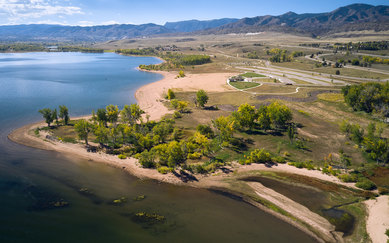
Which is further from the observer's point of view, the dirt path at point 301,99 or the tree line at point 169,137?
the dirt path at point 301,99

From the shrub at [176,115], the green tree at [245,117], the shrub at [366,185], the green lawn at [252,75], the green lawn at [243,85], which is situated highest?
the green lawn at [252,75]

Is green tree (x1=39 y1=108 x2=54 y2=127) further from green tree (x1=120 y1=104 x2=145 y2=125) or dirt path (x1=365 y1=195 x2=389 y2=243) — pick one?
dirt path (x1=365 y1=195 x2=389 y2=243)

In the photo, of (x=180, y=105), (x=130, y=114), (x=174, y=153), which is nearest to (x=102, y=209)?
(x=174, y=153)

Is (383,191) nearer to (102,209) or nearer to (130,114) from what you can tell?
(102,209)

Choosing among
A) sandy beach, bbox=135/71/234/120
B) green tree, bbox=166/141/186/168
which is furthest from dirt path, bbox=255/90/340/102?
green tree, bbox=166/141/186/168

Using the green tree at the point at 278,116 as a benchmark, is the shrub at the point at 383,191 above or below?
below

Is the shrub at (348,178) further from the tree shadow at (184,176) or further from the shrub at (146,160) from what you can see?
the shrub at (146,160)

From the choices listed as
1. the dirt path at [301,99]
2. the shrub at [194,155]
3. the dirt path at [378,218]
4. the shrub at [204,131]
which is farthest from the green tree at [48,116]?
the dirt path at [378,218]

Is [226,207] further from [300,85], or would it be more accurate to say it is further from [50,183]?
[300,85]

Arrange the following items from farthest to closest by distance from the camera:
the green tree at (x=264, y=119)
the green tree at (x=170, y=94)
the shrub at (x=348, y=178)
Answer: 1. the green tree at (x=170, y=94)
2. the green tree at (x=264, y=119)
3. the shrub at (x=348, y=178)

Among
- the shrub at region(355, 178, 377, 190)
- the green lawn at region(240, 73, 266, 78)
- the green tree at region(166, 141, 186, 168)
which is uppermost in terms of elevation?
the green lawn at region(240, 73, 266, 78)
